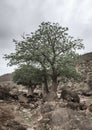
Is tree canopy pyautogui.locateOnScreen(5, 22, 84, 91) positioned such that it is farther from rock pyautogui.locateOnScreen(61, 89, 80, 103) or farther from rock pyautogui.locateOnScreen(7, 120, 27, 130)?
rock pyautogui.locateOnScreen(7, 120, 27, 130)

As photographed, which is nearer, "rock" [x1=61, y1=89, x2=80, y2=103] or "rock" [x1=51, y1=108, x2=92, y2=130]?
"rock" [x1=51, y1=108, x2=92, y2=130]

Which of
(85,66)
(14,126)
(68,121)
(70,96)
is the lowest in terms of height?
(14,126)

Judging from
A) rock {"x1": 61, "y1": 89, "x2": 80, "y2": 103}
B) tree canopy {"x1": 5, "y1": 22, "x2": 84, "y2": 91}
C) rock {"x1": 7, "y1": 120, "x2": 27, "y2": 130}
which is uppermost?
tree canopy {"x1": 5, "y1": 22, "x2": 84, "y2": 91}

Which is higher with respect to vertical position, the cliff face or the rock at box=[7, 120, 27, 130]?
the cliff face

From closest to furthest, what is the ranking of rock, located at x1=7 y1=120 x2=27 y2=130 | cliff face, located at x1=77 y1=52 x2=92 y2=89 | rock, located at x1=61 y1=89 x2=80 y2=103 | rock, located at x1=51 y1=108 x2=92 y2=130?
rock, located at x1=7 y1=120 x2=27 y2=130, rock, located at x1=51 y1=108 x2=92 y2=130, rock, located at x1=61 y1=89 x2=80 y2=103, cliff face, located at x1=77 y1=52 x2=92 y2=89

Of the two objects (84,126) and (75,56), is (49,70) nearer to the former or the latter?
(75,56)

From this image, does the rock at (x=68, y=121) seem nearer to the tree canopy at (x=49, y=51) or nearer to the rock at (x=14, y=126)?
the rock at (x=14, y=126)

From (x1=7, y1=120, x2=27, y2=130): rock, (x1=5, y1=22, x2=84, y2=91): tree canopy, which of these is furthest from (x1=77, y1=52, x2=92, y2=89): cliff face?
(x1=7, y1=120, x2=27, y2=130): rock

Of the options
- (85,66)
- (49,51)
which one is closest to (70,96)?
(49,51)

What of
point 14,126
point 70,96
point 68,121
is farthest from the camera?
point 70,96

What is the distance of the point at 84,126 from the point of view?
25.4 meters

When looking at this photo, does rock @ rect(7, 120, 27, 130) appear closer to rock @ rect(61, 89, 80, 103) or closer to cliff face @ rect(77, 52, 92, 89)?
rock @ rect(61, 89, 80, 103)

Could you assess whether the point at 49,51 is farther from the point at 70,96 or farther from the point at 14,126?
the point at 14,126

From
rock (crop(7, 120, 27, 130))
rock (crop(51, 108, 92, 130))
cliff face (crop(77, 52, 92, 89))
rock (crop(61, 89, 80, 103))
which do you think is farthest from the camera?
cliff face (crop(77, 52, 92, 89))
